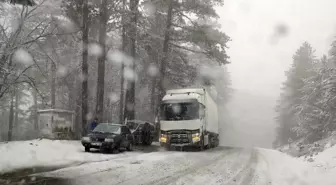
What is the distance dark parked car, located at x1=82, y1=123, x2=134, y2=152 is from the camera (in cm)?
1780

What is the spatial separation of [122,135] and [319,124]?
16544 mm

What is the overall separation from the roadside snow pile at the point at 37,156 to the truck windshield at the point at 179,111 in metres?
6.20

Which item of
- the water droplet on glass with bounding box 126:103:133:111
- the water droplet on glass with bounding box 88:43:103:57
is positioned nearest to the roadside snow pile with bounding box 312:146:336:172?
the water droplet on glass with bounding box 126:103:133:111

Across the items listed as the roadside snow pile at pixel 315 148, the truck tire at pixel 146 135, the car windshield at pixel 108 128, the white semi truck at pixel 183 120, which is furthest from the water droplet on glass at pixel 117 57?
the roadside snow pile at pixel 315 148

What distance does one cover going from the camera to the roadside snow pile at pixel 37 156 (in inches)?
490

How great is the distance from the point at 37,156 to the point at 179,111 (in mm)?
9390

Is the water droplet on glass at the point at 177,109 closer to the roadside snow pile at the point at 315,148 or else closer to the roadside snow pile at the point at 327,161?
the roadside snow pile at the point at 315,148

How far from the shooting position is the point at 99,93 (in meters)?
24.3

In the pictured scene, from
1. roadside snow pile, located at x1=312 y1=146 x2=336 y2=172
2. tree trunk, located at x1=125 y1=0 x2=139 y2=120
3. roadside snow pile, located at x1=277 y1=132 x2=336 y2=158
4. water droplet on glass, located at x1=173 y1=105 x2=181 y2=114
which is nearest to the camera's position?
roadside snow pile, located at x1=312 y1=146 x2=336 y2=172

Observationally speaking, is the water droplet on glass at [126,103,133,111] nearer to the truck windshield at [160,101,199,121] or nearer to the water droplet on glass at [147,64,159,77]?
the truck windshield at [160,101,199,121]

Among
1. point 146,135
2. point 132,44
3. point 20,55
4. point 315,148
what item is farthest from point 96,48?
point 315,148

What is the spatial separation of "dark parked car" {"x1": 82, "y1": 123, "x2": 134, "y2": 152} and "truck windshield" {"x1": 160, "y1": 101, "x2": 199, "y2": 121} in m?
2.71

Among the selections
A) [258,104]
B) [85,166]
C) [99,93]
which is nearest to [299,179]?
[85,166]

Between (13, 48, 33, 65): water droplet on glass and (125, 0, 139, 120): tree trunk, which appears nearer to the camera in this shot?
(13, 48, 33, 65): water droplet on glass
